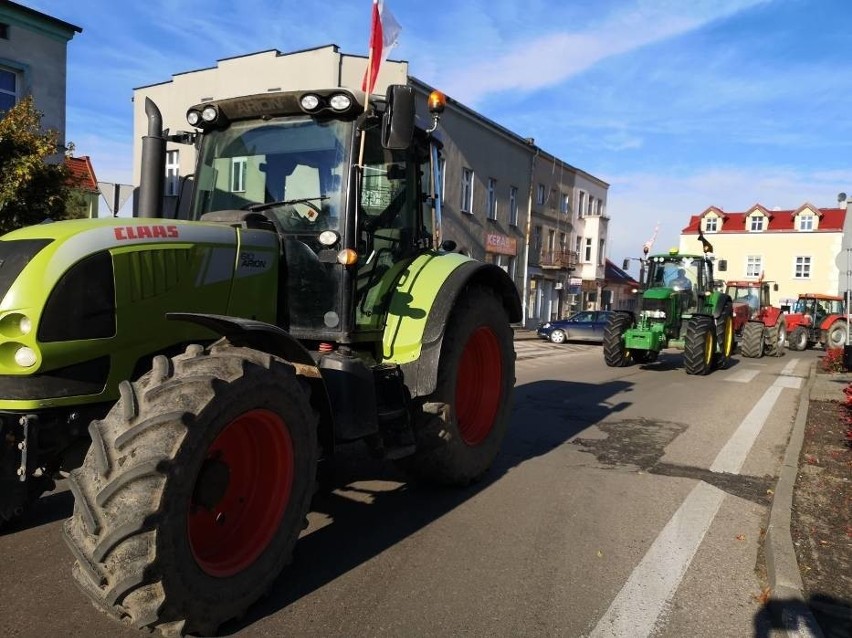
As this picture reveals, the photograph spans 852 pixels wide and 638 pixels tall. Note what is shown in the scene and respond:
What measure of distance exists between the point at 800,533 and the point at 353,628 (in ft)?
10.2

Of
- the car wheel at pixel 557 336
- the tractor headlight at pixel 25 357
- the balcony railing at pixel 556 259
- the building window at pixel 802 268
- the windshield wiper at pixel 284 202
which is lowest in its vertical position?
the car wheel at pixel 557 336

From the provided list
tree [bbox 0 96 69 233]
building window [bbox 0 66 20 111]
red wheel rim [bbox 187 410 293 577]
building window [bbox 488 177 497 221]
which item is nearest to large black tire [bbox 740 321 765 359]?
building window [bbox 488 177 497 221]

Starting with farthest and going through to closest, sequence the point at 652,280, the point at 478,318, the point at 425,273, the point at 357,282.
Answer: the point at 652,280 → the point at 478,318 → the point at 425,273 → the point at 357,282

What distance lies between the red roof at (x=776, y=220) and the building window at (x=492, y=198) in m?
26.9

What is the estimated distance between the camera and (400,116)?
12.1 feet

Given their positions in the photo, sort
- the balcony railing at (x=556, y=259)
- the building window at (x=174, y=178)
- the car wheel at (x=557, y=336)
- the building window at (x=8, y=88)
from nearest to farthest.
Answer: the building window at (x=174, y=178), the building window at (x=8, y=88), the car wheel at (x=557, y=336), the balcony railing at (x=556, y=259)

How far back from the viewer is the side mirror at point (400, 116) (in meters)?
3.69

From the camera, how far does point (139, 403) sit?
8.61ft

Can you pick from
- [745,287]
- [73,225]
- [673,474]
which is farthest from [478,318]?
[745,287]

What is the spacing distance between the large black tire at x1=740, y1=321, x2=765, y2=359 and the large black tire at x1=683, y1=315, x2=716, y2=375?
21.4 feet

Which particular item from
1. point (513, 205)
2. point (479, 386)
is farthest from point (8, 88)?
point (513, 205)

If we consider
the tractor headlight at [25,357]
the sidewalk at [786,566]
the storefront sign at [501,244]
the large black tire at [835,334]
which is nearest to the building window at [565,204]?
the storefront sign at [501,244]

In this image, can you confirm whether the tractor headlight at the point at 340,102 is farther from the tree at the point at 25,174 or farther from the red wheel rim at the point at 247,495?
the tree at the point at 25,174

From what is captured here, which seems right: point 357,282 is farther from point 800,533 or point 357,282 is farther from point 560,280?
point 560,280
